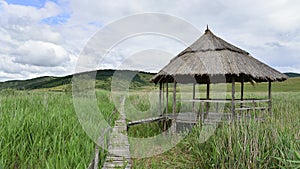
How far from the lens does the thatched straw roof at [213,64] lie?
713 centimetres

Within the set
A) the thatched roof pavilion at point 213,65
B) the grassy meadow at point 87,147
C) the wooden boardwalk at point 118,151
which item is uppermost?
the thatched roof pavilion at point 213,65

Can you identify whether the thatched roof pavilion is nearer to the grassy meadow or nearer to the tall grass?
the grassy meadow

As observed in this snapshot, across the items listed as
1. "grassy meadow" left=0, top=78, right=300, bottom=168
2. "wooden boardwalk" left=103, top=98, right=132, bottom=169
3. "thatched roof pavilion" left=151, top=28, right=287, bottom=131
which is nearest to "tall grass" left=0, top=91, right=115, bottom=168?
"grassy meadow" left=0, top=78, right=300, bottom=168

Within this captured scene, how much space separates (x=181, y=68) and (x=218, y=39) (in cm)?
202

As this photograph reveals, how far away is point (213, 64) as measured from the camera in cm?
736

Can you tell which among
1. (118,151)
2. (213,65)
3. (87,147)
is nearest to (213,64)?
(213,65)

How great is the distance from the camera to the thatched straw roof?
281 inches

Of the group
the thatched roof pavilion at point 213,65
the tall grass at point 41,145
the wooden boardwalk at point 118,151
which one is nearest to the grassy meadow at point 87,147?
the tall grass at point 41,145

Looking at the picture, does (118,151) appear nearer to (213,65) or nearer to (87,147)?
(87,147)

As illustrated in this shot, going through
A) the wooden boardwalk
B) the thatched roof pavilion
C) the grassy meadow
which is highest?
the thatched roof pavilion

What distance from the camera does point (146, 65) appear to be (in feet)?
26.2

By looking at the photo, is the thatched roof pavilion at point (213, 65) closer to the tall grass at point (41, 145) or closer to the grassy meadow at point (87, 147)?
the grassy meadow at point (87, 147)

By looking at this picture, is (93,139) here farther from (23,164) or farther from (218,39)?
(218,39)

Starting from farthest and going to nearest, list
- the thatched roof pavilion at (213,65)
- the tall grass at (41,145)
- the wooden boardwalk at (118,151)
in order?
the thatched roof pavilion at (213,65)
the wooden boardwalk at (118,151)
the tall grass at (41,145)
